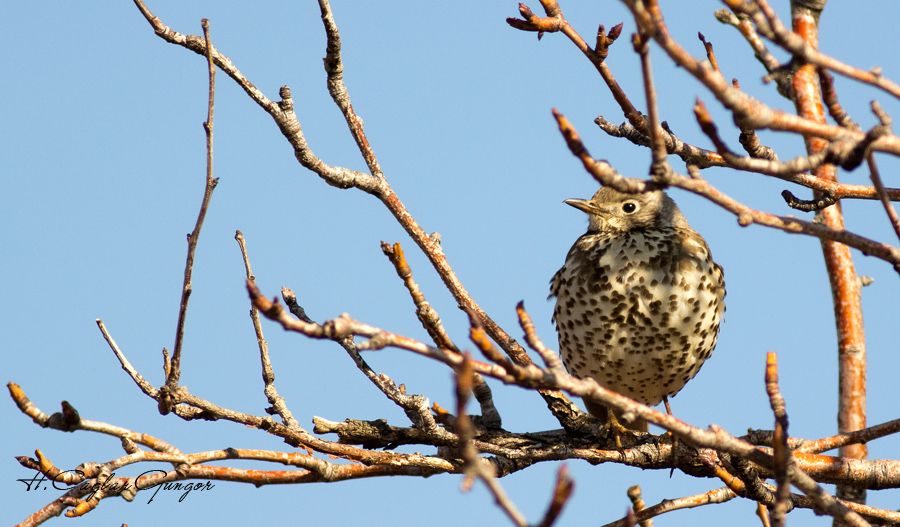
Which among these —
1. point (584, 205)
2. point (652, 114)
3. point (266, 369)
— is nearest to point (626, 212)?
point (584, 205)

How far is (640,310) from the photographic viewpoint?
7.26 meters

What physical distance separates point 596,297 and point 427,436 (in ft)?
7.10

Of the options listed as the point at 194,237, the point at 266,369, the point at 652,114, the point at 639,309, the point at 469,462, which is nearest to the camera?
the point at 469,462

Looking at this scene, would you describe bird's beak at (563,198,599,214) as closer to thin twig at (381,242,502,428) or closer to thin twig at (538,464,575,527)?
thin twig at (381,242,502,428)

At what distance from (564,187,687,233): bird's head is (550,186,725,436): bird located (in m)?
0.17

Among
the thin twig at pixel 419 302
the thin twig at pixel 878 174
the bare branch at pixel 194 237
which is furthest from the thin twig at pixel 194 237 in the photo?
the thin twig at pixel 878 174

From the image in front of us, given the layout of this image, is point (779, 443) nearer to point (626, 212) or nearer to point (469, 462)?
point (469, 462)

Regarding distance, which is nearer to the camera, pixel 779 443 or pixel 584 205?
pixel 779 443

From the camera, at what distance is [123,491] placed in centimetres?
456

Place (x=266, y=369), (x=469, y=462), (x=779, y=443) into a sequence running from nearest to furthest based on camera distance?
(x=469, y=462) → (x=779, y=443) → (x=266, y=369)

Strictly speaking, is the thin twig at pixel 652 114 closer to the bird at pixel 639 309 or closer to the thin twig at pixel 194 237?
the thin twig at pixel 194 237

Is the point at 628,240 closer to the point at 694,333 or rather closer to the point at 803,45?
the point at 694,333

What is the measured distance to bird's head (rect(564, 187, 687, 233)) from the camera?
8.20 metres

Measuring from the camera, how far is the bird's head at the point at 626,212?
26.9ft
